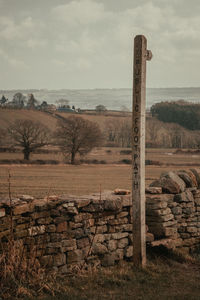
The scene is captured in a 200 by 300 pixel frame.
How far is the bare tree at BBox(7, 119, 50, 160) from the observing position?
28625mm

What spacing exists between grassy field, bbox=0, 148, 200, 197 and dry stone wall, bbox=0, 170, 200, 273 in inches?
309

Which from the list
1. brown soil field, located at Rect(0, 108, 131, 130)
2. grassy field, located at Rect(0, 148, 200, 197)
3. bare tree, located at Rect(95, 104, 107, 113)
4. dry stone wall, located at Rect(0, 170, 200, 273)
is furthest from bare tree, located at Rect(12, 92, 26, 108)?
dry stone wall, located at Rect(0, 170, 200, 273)

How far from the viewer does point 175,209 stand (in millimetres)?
8180

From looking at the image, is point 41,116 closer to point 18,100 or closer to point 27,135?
point 27,135

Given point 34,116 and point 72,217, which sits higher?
point 34,116

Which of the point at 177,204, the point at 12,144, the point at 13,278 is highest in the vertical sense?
the point at 12,144

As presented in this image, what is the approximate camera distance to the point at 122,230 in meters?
6.84

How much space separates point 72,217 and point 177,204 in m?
2.99

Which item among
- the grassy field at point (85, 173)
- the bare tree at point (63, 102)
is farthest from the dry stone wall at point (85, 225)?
the bare tree at point (63, 102)

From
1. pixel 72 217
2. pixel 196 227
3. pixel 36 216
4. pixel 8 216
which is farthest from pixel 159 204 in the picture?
pixel 8 216

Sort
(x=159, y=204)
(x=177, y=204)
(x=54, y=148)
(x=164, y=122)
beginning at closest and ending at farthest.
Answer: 1. (x=159, y=204)
2. (x=177, y=204)
3. (x=164, y=122)
4. (x=54, y=148)

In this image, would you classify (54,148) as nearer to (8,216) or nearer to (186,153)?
(186,153)

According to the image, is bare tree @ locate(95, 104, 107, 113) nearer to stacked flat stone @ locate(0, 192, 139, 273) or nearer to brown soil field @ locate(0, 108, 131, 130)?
brown soil field @ locate(0, 108, 131, 130)

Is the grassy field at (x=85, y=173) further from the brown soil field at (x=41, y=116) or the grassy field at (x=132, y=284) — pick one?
the grassy field at (x=132, y=284)
